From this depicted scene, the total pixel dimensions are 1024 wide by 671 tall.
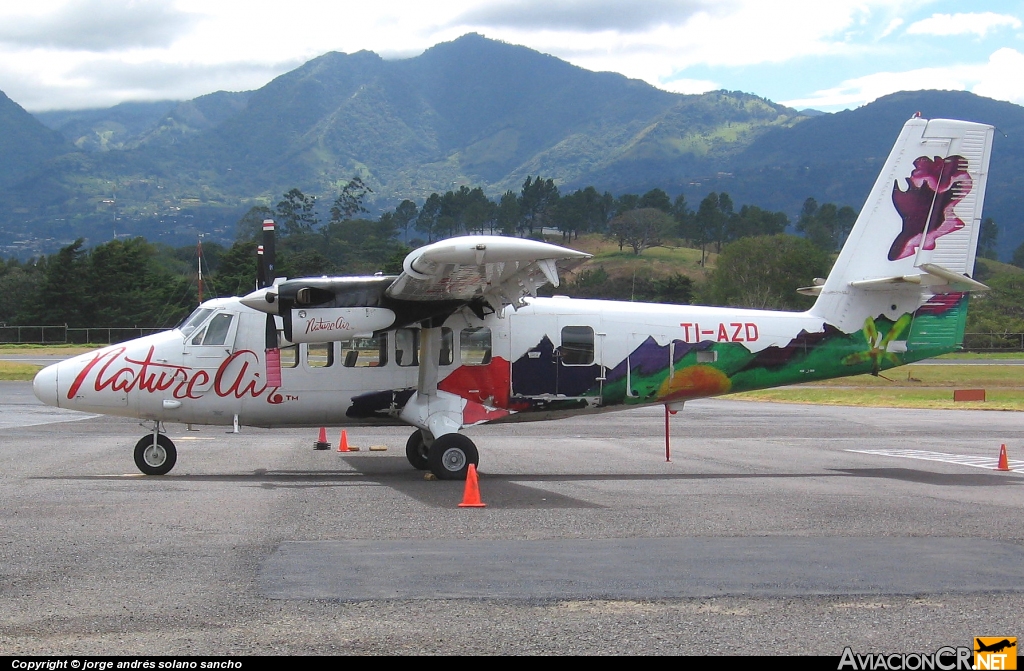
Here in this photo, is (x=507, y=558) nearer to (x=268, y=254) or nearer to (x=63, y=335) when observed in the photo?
(x=268, y=254)

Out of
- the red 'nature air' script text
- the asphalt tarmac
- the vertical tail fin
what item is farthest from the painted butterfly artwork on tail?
the red 'nature air' script text

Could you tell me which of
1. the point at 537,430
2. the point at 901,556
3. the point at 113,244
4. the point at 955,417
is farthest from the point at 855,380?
the point at 113,244

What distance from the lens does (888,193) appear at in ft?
56.7

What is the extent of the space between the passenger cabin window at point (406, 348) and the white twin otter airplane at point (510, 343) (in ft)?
0.07

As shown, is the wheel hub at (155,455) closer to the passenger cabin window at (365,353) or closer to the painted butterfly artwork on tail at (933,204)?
the passenger cabin window at (365,353)

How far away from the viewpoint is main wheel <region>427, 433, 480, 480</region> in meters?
15.0

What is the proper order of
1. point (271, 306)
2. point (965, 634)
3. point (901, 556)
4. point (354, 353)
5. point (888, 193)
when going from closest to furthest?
1. point (965, 634)
2. point (901, 556)
3. point (271, 306)
4. point (354, 353)
5. point (888, 193)

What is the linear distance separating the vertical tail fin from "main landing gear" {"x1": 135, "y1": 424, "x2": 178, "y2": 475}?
1080 cm

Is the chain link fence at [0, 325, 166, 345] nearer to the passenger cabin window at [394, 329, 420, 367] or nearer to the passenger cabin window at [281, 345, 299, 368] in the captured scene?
the passenger cabin window at [281, 345, 299, 368]

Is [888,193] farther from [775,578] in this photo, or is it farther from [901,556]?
[775,578]

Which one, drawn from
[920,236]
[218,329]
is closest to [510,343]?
A: [218,329]

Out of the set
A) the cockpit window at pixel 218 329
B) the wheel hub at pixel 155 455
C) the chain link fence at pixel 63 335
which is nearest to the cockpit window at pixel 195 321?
the cockpit window at pixel 218 329

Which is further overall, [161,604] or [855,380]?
[855,380]

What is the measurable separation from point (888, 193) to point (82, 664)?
15.0 meters
